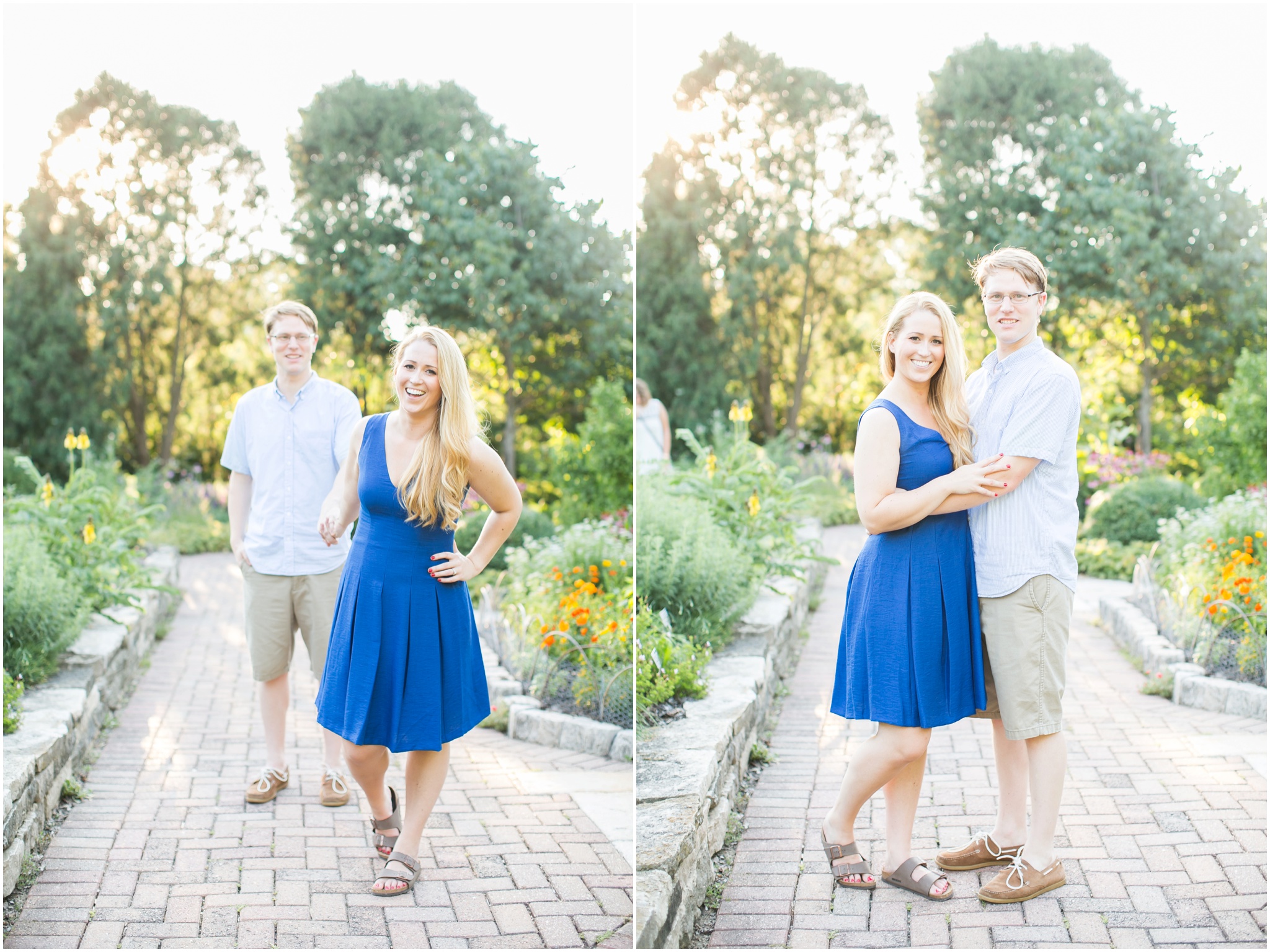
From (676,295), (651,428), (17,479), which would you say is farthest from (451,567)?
(676,295)

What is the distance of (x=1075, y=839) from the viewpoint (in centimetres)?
291

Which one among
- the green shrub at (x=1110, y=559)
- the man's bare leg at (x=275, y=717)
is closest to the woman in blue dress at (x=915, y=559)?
the man's bare leg at (x=275, y=717)

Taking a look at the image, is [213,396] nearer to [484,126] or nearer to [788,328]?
[484,126]

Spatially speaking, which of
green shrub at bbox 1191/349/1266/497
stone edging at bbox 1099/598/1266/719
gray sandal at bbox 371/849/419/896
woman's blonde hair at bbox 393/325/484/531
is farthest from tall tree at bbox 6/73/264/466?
green shrub at bbox 1191/349/1266/497

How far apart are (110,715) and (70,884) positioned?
6.17 feet

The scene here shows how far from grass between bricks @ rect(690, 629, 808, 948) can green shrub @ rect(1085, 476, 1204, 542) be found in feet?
14.9

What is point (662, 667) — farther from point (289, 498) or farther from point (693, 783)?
point (289, 498)

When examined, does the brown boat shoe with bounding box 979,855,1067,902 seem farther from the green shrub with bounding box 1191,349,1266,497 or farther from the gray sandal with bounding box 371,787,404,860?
the green shrub with bounding box 1191,349,1266,497

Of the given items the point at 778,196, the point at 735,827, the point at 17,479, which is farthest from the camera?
the point at 778,196

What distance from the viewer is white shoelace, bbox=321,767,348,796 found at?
3314 millimetres

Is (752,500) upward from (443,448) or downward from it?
downward

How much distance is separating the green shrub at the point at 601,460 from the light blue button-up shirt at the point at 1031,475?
4.64 m

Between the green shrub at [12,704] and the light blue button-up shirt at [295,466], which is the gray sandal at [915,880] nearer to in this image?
the light blue button-up shirt at [295,466]

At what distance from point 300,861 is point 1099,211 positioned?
31.4ft
